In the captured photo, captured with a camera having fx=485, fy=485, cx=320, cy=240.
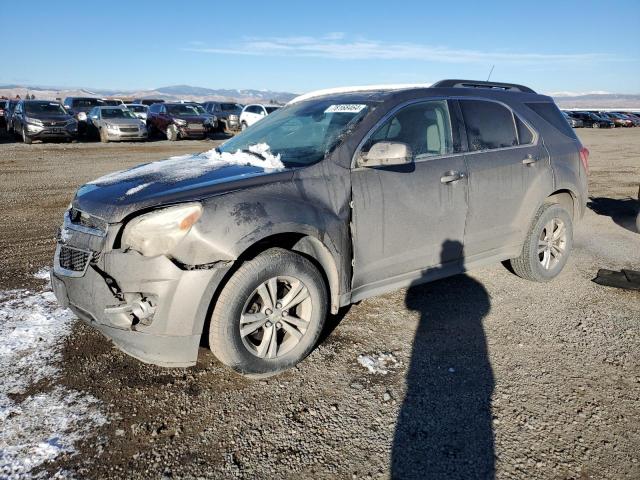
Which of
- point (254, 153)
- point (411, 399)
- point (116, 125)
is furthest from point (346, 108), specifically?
point (116, 125)

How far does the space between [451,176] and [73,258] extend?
108 inches

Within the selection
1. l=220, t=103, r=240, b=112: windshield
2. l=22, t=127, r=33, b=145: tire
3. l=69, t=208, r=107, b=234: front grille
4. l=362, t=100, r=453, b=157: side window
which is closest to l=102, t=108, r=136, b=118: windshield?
l=22, t=127, r=33, b=145: tire

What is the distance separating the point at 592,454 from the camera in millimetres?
2473

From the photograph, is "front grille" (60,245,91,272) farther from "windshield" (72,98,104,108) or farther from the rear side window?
"windshield" (72,98,104,108)

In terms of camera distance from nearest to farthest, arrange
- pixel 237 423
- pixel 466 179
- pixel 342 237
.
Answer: pixel 237 423, pixel 342 237, pixel 466 179

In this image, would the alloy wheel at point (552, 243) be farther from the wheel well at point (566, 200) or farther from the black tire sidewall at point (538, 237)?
the wheel well at point (566, 200)

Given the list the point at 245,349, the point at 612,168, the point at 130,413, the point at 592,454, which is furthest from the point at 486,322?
the point at 612,168

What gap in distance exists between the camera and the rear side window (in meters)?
4.71

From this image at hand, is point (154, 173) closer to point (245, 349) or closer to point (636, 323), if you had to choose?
point (245, 349)

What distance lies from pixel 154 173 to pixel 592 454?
310 centimetres

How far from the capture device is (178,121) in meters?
22.5

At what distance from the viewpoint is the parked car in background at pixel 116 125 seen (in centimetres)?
2061

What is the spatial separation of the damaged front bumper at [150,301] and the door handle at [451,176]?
188cm

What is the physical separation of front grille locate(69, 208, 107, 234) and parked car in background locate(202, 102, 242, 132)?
25445mm
